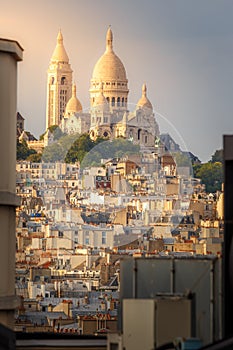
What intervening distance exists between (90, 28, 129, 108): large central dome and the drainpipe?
135 m

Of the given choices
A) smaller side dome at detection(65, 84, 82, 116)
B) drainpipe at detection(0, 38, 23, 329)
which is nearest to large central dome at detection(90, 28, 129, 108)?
smaller side dome at detection(65, 84, 82, 116)

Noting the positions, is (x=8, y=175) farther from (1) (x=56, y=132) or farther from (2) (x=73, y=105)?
(2) (x=73, y=105)

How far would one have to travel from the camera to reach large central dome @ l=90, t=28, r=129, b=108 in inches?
5699

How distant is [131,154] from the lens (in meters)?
131

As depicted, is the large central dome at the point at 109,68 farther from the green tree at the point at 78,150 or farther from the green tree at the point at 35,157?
the green tree at the point at 35,157

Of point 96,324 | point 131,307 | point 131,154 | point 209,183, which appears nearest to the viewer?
point 131,307

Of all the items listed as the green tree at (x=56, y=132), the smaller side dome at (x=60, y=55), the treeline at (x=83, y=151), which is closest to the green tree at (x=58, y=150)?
the treeline at (x=83, y=151)

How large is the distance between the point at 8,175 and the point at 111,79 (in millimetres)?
137966

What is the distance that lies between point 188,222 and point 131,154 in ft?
87.2

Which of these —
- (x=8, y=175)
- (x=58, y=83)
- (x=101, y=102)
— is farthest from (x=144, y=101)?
(x=8, y=175)

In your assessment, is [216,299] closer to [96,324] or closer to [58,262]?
[96,324]

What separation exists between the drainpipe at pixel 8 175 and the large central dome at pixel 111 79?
5309 inches

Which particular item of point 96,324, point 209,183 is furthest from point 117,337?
point 209,183

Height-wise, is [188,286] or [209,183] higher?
[209,183]
